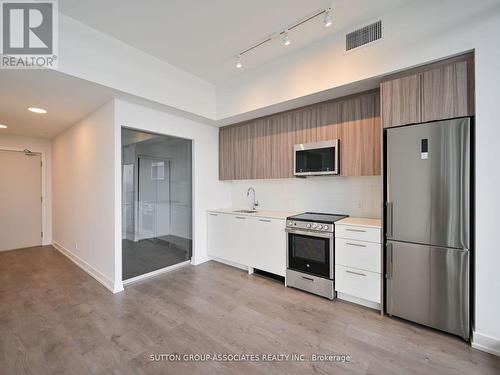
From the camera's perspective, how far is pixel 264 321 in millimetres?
2387

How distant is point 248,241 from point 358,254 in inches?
65.3

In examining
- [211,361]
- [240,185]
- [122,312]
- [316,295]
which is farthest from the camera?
[240,185]

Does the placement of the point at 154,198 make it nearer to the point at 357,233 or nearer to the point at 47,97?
the point at 47,97

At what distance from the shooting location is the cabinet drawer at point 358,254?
2.51m

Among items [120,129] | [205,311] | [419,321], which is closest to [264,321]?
[205,311]

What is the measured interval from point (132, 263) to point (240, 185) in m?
2.40

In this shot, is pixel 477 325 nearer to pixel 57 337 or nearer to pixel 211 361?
pixel 211 361

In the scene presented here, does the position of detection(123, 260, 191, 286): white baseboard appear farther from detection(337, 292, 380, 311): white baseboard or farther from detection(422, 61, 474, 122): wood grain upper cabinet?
detection(422, 61, 474, 122): wood grain upper cabinet

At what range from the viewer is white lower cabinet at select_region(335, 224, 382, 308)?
2504 mm

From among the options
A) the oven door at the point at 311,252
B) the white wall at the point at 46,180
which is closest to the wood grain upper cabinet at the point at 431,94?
the oven door at the point at 311,252

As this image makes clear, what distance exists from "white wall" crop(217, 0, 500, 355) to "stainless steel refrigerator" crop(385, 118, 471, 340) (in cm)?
9

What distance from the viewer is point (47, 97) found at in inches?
116

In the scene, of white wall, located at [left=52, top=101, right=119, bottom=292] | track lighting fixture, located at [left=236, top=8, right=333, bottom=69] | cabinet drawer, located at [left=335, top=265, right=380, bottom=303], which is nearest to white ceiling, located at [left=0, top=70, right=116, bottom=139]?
white wall, located at [left=52, top=101, right=119, bottom=292]

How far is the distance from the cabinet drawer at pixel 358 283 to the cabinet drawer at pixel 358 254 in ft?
0.21
